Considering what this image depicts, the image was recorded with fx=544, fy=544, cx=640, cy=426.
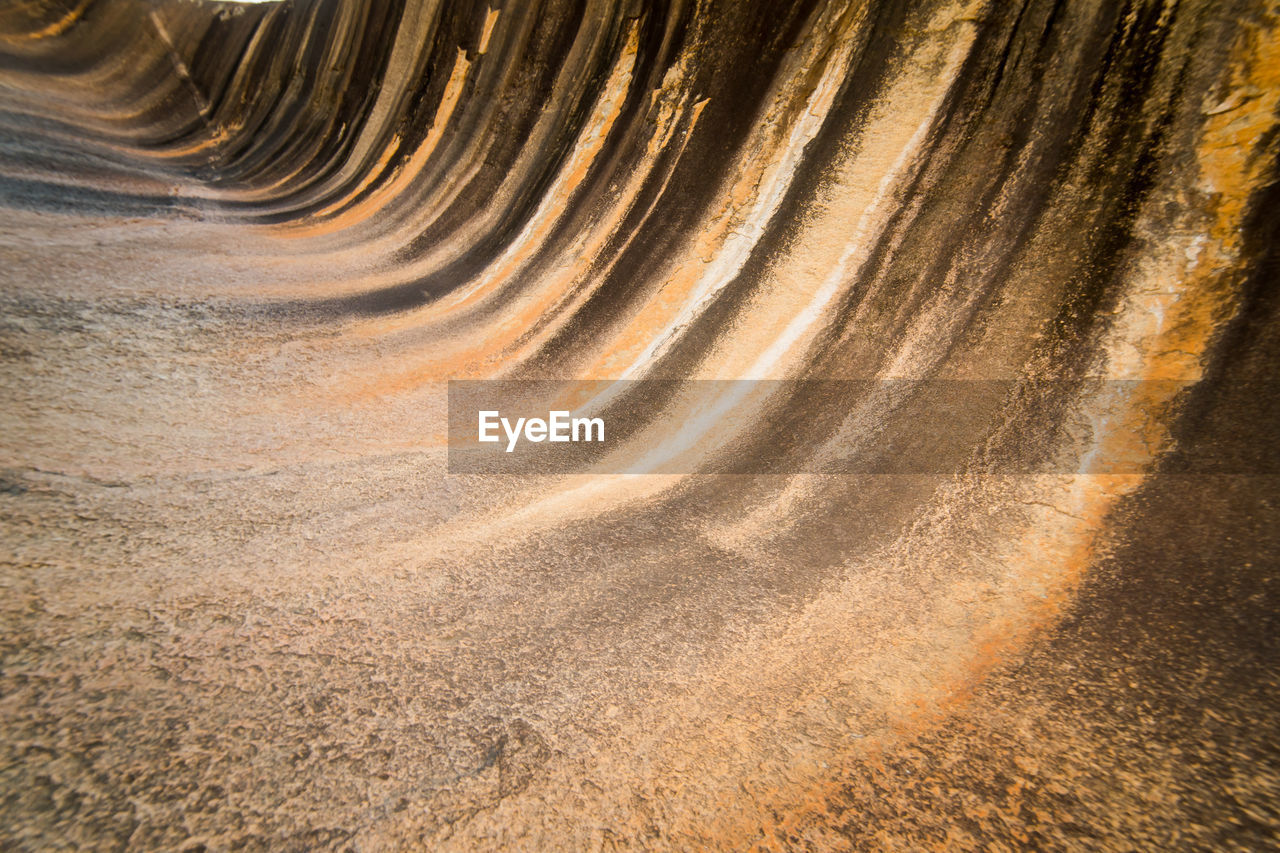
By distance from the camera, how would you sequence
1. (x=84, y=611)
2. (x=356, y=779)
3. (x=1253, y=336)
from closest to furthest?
(x=356, y=779)
(x=84, y=611)
(x=1253, y=336)

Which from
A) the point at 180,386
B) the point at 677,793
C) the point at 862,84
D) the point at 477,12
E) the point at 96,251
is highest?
the point at 477,12

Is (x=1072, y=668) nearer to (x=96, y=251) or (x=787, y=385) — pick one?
(x=787, y=385)

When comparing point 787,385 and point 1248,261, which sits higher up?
point 1248,261

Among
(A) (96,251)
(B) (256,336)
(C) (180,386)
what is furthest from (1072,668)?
(A) (96,251)

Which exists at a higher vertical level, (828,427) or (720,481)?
(828,427)

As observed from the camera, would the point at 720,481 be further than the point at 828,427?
No

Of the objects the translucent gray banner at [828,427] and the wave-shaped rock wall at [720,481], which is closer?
the wave-shaped rock wall at [720,481]

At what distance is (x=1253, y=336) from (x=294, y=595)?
3195 millimetres

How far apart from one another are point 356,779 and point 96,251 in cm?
375

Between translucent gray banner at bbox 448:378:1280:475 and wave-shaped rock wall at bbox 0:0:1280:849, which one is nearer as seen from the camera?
wave-shaped rock wall at bbox 0:0:1280:849

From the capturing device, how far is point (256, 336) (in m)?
2.93

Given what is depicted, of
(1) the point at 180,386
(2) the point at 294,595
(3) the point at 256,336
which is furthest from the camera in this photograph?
(3) the point at 256,336

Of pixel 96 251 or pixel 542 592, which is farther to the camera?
pixel 96 251

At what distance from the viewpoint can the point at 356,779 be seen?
1.06 meters
